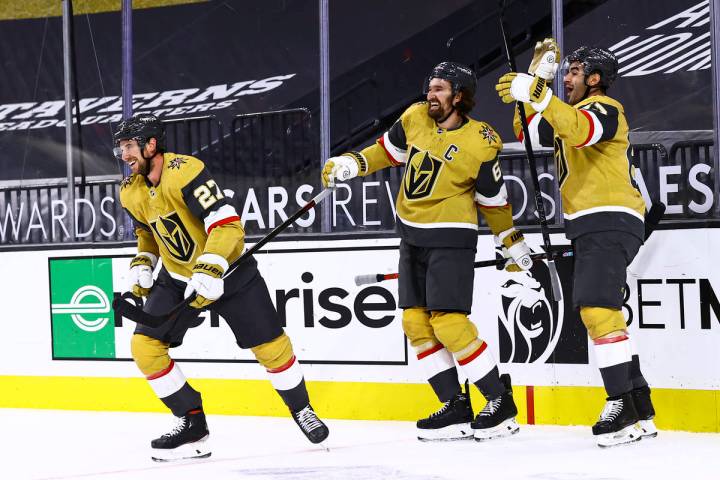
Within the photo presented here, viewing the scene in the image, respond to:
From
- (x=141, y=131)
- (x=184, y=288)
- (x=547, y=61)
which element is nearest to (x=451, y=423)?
(x=184, y=288)

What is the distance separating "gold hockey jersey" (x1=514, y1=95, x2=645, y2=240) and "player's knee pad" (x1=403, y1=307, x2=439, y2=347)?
0.59m

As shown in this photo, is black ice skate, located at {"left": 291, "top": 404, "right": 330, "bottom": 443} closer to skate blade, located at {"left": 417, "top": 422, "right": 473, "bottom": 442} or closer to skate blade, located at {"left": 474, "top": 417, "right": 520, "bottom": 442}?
skate blade, located at {"left": 417, "top": 422, "right": 473, "bottom": 442}

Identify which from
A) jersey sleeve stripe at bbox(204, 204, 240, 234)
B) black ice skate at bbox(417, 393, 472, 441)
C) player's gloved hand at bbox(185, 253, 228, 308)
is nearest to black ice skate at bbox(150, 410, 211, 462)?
player's gloved hand at bbox(185, 253, 228, 308)

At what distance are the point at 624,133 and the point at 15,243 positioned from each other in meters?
3.19

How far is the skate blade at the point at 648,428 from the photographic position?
3987 mm

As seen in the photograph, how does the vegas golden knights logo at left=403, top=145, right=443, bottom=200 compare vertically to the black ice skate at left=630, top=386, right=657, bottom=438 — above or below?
above

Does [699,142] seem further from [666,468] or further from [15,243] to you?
[15,243]

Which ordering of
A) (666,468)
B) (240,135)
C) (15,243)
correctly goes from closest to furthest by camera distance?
(666,468) < (240,135) < (15,243)

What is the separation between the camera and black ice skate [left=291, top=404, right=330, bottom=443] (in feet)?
13.1

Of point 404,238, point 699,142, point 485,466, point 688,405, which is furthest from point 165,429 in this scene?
point 699,142

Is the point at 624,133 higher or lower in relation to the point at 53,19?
lower

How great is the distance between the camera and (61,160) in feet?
19.6

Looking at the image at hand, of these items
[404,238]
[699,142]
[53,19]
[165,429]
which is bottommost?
[165,429]

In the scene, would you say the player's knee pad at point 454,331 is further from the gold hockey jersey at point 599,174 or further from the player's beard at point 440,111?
the player's beard at point 440,111
